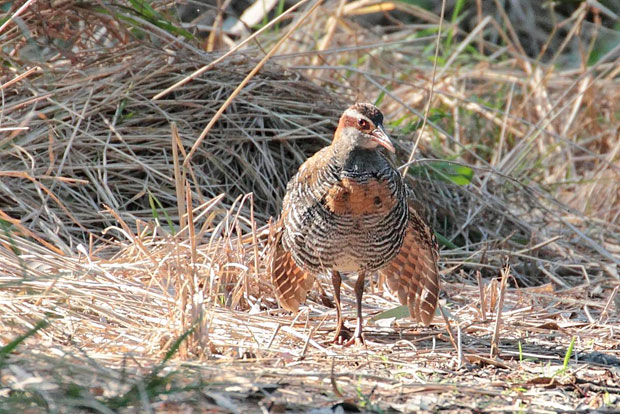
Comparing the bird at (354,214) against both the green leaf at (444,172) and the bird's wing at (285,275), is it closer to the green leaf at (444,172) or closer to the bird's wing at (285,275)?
the bird's wing at (285,275)

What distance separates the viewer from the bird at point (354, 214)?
3.88 metres

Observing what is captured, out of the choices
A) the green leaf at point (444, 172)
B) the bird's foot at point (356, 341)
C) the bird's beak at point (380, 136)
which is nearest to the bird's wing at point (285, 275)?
the bird's foot at point (356, 341)

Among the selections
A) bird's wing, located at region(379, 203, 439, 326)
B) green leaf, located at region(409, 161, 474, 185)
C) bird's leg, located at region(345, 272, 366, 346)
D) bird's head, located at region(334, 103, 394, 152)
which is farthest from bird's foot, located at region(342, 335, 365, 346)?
green leaf, located at region(409, 161, 474, 185)

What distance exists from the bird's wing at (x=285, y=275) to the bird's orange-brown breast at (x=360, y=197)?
1.69 ft

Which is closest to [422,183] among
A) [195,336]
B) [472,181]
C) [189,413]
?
[472,181]

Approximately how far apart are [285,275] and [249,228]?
80cm

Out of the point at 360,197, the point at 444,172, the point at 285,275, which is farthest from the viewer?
the point at 444,172

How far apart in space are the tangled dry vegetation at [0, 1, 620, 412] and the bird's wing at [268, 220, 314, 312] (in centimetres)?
10

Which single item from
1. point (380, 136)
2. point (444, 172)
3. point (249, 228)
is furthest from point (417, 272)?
point (444, 172)

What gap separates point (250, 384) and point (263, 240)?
196 centimetres

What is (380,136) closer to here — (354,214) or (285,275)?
(354,214)

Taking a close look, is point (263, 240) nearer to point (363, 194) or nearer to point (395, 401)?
point (363, 194)

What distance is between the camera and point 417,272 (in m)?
4.39

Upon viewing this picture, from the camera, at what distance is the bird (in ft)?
12.7
